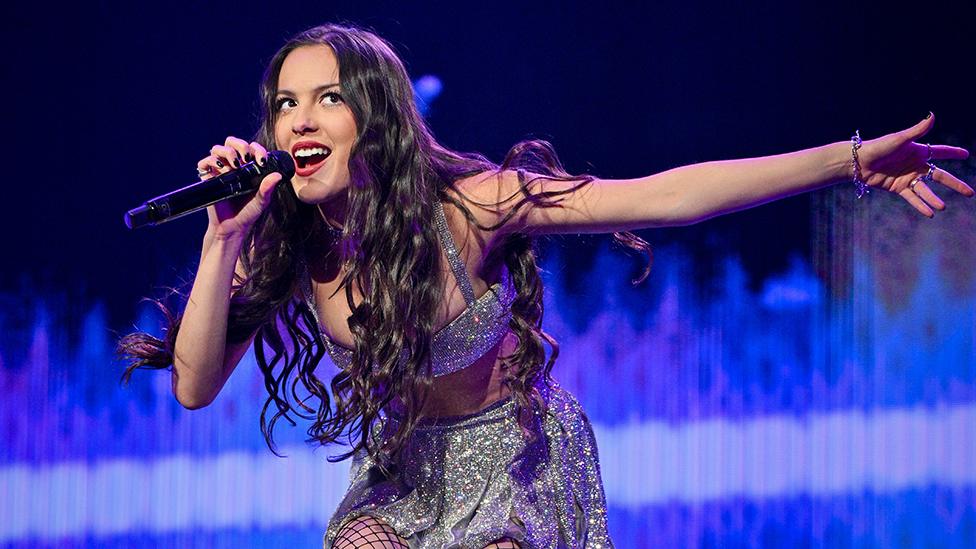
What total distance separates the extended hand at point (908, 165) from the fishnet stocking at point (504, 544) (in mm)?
852

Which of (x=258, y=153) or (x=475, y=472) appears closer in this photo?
(x=258, y=153)

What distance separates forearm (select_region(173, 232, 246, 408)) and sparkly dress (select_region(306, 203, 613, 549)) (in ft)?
0.72

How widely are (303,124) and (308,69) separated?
0.43ft

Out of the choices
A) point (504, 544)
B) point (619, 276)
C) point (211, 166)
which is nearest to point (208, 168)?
point (211, 166)

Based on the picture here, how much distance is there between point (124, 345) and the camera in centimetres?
203

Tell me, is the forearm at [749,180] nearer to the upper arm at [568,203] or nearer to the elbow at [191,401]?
the upper arm at [568,203]

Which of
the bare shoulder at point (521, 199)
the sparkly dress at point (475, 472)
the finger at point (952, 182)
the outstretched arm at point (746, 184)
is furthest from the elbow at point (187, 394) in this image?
the finger at point (952, 182)

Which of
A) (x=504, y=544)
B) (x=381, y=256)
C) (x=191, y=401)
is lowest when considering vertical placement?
(x=504, y=544)

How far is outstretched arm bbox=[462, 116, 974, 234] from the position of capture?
5.83 feet

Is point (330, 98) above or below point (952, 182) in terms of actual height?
above

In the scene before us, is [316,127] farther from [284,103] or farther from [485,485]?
[485,485]

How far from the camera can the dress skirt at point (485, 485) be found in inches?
77.8

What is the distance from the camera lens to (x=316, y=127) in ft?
6.35

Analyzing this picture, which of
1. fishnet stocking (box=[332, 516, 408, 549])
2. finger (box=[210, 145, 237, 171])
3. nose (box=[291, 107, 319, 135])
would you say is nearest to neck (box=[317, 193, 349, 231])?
nose (box=[291, 107, 319, 135])
